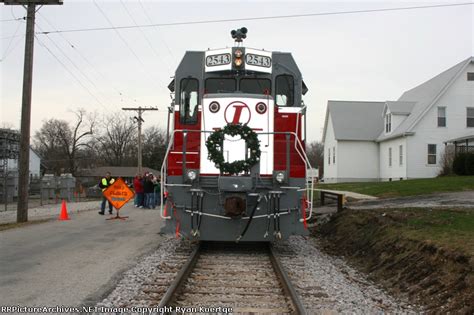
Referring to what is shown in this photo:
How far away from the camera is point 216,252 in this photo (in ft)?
33.3

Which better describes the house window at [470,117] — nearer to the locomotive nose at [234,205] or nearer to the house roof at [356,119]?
the house roof at [356,119]

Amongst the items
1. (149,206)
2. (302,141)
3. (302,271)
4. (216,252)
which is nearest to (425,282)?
(302,271)

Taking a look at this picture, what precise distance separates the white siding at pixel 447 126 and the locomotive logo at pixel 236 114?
1061 inches

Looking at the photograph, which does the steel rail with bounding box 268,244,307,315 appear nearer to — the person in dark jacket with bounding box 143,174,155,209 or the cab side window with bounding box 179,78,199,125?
the cab side window with bounding box 179,78,199,125

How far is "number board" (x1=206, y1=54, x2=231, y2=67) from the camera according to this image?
32.9 ft

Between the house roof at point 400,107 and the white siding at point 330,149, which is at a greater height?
the house roof at point 400,107

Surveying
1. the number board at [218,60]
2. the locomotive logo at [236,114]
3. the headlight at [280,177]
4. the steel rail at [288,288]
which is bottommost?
the steel rail at [288,288]

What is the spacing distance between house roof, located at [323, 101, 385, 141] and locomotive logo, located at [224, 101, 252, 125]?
32.2m

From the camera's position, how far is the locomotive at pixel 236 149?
360 inches

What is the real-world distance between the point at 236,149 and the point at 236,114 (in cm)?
82

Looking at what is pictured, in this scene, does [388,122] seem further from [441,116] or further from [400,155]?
[441,116]

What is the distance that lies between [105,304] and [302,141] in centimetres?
534

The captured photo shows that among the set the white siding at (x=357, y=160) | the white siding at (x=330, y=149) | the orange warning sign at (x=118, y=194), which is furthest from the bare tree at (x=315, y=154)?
the orange warning sign at (x=118, y=194)

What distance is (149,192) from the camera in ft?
78.2
